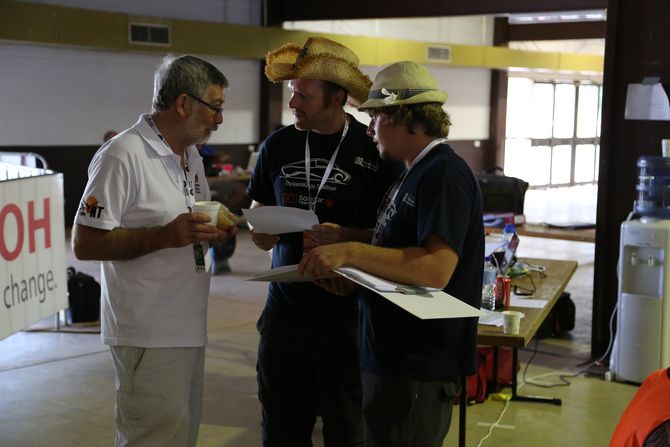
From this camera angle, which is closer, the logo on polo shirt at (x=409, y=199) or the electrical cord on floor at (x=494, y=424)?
the logo on polo shirt at (x=409, y=199)

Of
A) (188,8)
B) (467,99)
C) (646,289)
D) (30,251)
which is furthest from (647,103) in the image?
(467,99)

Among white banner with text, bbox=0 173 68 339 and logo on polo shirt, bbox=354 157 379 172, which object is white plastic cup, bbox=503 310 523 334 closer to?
logo on polo shirt, bbox=354 157 379 172

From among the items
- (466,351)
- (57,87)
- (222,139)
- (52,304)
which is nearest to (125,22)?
(57,87)

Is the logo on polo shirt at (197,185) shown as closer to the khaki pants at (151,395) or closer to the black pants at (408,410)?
the khaki pants at (151,395)

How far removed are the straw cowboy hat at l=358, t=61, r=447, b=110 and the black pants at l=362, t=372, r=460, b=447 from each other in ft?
2.43

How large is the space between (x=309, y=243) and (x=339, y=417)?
642 millimetres

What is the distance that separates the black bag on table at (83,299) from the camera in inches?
262

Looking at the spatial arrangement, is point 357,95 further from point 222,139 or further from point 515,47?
point 515,47

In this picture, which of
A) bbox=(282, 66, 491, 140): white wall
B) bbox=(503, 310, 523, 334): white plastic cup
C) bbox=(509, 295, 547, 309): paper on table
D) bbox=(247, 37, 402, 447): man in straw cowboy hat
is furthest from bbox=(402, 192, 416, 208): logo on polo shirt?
bbox=(282, 66, 491, 140): white wall

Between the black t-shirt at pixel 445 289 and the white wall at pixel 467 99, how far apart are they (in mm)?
14494

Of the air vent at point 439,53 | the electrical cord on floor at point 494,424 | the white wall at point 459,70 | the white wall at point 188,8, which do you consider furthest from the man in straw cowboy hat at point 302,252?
the air vent at point 439,53

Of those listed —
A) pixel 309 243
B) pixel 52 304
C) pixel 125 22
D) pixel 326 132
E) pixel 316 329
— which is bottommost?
pixel 52 304

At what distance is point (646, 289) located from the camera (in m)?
5.23

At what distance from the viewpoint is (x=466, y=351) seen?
2.35m
